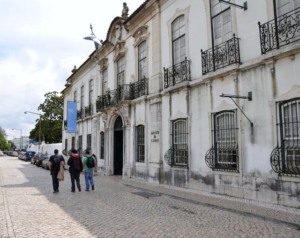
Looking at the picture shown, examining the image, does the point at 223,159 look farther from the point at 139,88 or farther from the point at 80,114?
the point at 80,114

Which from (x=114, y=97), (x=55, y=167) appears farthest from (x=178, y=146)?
(x=114, y=97)

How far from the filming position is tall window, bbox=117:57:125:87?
20078 millimetres

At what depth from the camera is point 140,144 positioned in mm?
17266

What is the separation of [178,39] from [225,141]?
5.45 meters

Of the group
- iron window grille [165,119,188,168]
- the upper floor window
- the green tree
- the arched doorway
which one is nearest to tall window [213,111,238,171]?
iron window grille [165,119,188,168]

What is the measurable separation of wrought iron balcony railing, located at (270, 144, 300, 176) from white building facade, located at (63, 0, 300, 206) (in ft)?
0.09

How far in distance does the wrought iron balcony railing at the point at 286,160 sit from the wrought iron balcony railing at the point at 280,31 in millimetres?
2846

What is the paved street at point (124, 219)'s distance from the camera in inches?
266

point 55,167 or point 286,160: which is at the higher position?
point 286,160

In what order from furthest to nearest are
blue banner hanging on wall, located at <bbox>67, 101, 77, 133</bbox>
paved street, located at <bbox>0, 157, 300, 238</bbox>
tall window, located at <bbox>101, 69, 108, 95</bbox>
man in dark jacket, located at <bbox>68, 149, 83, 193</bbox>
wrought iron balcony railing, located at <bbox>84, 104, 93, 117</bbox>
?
blue banner hanging on wall, located at <bbox>67, 101, 77, 133</bbox>
wrought iron balcony railing, located at <bbox>84, 104, 93, 117</bbox>
tall window, located at <bbox>101, 69, 108, 95</bbox>
man in dark jacket, located at <bbox>68, 149, 83, 193</bbox>
paved street, located at <bbox>0, 157, 300, 238</bbox>

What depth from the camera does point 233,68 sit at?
420 inches

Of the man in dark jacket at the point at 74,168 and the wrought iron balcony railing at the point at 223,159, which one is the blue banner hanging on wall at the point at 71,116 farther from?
the wrought iron balcony railing at the point at 223,159

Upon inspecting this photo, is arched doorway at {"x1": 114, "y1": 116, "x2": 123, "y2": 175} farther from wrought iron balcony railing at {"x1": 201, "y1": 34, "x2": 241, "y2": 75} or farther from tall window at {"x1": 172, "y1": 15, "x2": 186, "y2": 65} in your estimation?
wrought iron balcony railing at {"x1": 201, "y1": 34, "x2": 241, "y2": 75}

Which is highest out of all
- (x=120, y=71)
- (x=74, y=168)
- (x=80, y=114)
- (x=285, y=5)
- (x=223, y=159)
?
(x=120, y=71)
